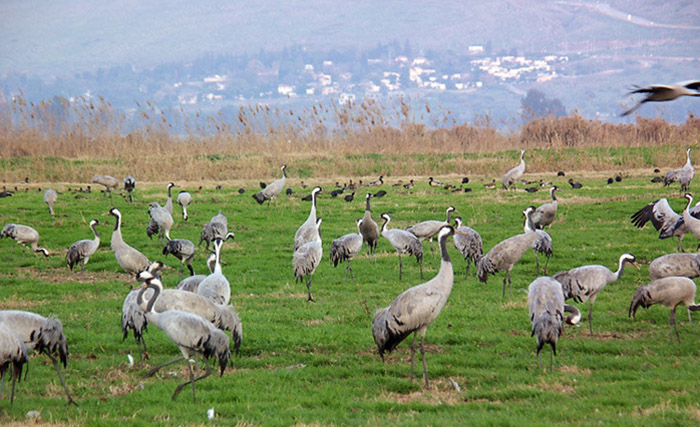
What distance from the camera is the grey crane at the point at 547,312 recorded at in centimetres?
755

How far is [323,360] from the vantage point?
329 inches

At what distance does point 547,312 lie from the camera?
25.7 feet

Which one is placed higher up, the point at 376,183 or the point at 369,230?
the point at 369,230

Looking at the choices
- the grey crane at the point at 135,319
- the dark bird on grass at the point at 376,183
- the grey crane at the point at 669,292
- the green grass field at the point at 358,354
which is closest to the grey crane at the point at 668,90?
the green grass field at the point at 358,354

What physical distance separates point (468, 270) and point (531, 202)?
28.3ft

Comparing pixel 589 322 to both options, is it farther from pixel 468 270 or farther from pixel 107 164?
pixel 107 164

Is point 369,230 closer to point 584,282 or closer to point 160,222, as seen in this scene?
point 160,222

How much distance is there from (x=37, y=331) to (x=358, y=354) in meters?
3.45

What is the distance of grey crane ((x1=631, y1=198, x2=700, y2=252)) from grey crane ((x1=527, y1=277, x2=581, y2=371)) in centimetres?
544

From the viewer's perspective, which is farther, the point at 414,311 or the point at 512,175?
the point at 512,175

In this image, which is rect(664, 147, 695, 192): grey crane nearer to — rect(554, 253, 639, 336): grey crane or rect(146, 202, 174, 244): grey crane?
rect(554, 253, 639, 336): grey crane

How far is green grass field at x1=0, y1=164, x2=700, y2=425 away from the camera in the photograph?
655 cm

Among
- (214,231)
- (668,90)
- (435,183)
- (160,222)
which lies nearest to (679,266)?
(668,90)

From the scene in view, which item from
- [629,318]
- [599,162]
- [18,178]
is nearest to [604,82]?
[599,162]
